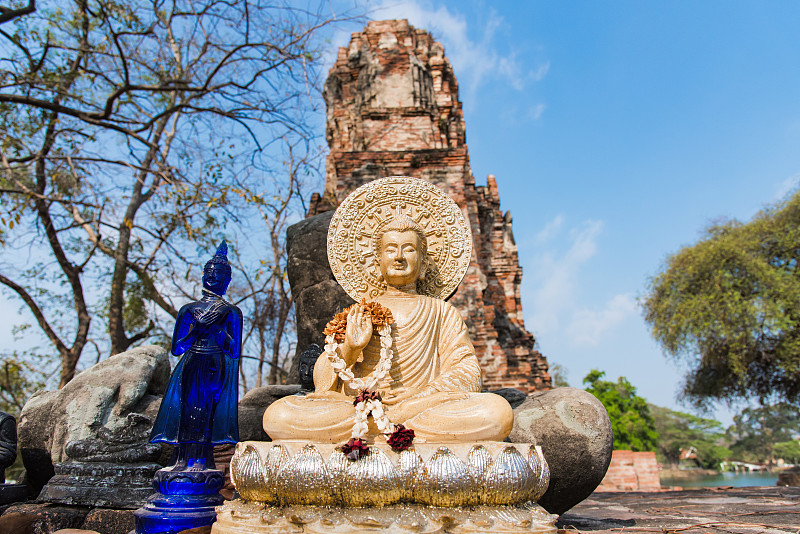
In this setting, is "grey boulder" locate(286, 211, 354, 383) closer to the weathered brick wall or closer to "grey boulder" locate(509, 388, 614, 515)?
"grey boulder" locate(509, 388, 614, 515)

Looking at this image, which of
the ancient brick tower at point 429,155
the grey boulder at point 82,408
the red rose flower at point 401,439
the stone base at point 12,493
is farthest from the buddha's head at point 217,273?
the ancient brick tower at point 429,155

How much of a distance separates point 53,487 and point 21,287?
951 centimetres

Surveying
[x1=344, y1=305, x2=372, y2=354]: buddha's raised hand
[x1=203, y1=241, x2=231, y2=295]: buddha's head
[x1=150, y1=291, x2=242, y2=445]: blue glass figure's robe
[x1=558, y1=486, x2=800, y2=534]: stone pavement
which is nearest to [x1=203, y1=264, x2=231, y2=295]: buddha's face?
[x1=203, y1=241, x2=231, y2=295]: buddha's head

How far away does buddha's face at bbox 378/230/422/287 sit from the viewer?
4414 mm

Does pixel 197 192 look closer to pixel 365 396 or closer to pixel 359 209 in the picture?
pixel 359 209

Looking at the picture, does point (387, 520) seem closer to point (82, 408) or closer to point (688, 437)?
point (82, 408)

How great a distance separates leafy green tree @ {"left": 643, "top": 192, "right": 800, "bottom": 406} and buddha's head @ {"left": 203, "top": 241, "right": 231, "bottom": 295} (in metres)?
16.8

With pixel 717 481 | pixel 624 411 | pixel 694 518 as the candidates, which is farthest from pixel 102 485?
pixel 717 481

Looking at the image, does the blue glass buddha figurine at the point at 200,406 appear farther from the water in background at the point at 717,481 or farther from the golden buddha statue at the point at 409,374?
the water in background at the point at 717,481

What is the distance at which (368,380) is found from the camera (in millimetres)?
3559

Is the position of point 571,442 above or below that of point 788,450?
above

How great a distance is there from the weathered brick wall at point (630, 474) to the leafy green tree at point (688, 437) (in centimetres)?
3526

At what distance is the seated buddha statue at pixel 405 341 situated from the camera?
3303 mm

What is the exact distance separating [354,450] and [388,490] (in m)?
0.28
